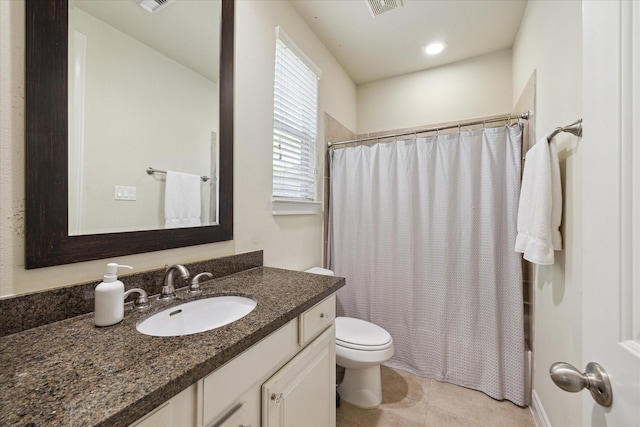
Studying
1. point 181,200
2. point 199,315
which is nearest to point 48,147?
point 181,200

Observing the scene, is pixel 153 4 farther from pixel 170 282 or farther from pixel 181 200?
pixel 170 282

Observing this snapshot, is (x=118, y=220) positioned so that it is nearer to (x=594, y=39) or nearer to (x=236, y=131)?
(x=236, y=131)

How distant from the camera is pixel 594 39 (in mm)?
483

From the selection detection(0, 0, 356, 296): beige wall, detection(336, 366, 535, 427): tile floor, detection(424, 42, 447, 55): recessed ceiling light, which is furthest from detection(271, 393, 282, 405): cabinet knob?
detection(424, 42, 447, 55): recessed ceiling light

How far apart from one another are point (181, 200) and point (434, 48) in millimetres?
2353

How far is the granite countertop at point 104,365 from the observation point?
0.42 metres

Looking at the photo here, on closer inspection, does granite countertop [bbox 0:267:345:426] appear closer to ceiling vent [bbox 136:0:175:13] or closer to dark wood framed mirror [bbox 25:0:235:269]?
dark wood framed mirror [bbox 25:0:235:269]

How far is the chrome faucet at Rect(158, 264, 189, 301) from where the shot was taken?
38.1 inches

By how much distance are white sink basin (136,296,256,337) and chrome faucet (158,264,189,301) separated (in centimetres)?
7

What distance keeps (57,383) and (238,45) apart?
1496 millimetres

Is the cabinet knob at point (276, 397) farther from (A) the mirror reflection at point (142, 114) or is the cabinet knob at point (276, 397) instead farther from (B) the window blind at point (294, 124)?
(B) the window blind at point (294, 124)

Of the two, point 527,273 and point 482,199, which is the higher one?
point 482,199

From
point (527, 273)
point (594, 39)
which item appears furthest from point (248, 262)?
point (527, 273)

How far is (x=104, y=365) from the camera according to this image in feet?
1.81
